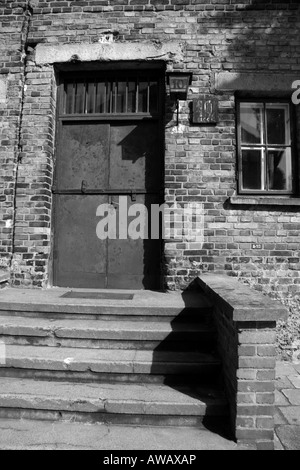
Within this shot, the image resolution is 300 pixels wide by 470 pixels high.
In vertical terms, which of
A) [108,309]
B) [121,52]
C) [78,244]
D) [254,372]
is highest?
[121,52]

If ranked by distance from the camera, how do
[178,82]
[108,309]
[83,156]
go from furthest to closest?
[83,156], [178,82], [108,309]

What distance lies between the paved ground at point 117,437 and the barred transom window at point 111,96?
4.02 m

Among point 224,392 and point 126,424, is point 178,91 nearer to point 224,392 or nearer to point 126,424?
point 224,392

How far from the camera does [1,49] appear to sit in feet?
14.9

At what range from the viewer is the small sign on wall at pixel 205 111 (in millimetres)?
4270

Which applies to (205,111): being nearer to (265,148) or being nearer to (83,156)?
(265,148)

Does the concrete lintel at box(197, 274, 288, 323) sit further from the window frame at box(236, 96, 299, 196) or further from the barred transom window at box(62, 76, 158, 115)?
the barred transom window at box(62, 76, 158, 115)

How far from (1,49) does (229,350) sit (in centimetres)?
505

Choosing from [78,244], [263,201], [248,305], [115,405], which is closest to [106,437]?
[115,405]

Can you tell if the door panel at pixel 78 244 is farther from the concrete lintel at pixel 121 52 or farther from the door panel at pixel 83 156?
the concrete lintel at pixel 121 52

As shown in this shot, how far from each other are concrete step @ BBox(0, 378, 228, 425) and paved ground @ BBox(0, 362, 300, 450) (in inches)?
2.5

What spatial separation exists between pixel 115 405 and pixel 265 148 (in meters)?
3.77

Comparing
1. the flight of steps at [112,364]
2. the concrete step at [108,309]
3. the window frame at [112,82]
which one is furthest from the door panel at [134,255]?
the window frame at [112,82]

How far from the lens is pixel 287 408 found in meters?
2.72
